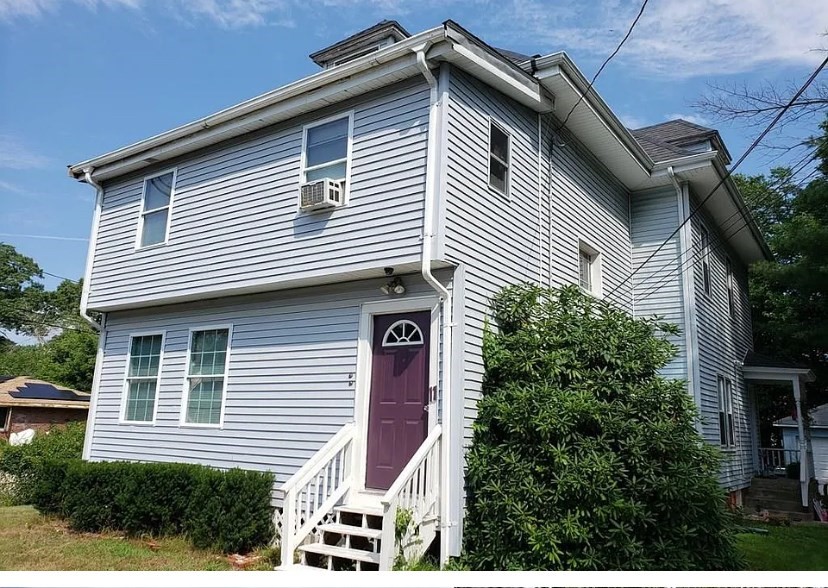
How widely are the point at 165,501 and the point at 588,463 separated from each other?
531cm

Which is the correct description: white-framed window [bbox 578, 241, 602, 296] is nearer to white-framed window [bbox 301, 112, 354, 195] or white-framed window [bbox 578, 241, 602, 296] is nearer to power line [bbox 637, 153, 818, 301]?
power line [bbox 637, 153, 818, 301]

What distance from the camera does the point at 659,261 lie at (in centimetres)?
1201

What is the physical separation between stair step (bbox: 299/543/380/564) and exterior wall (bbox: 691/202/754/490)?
6.56 m

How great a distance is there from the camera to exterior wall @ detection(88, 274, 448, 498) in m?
7.89

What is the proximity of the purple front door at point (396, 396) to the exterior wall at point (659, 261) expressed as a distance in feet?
19.8

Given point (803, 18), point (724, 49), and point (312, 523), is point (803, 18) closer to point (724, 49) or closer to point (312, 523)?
point (724, 49)

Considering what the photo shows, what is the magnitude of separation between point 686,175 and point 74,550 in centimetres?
1111

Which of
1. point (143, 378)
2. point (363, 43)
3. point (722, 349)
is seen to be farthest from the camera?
point (722, 349)

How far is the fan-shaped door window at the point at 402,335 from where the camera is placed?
747 cm

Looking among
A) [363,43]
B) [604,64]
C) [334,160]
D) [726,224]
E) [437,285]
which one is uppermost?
[363,43]

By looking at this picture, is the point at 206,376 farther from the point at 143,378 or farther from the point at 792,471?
the point at 792,471

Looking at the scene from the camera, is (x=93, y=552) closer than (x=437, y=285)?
No

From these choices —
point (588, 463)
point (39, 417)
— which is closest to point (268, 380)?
point (588, 463)

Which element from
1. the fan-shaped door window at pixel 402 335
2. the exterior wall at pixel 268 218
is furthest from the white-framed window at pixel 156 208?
the fan-shaped door window at pixel 402 335
